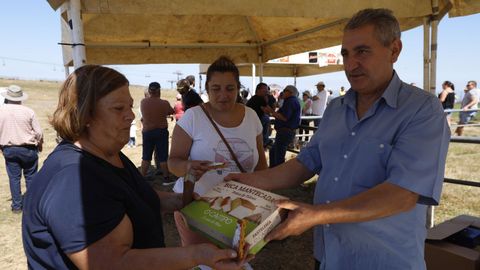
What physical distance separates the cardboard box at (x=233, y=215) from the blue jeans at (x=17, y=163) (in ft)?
16.9

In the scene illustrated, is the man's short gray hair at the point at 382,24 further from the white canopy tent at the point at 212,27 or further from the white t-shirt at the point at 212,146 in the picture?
the white canopy tent at the point at 212,27

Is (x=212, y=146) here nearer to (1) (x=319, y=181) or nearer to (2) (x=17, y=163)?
(1) (x=319, y=181)

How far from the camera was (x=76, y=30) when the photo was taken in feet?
7.41

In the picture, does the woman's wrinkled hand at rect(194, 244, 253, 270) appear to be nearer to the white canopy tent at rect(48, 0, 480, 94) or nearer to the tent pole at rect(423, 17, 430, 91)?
the white canopy tent at rect(48, 0, 480, 94)

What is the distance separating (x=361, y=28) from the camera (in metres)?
1.42

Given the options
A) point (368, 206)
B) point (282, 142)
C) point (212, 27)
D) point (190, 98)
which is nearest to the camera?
point (368, 206)

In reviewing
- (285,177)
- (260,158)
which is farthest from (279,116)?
(285,177)

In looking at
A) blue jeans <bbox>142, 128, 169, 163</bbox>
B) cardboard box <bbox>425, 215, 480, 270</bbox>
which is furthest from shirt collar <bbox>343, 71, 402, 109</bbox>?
blue jeans <bbox>142, 128, 169, 163</bbox>

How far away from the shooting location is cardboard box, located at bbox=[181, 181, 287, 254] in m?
1.16

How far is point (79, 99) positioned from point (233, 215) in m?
0.73

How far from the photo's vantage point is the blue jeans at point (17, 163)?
5.34m

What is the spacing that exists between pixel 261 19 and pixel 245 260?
166 inches

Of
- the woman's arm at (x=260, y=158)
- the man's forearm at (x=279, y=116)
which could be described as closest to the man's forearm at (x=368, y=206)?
Answer: the woman's arm at (x=260, y=158)

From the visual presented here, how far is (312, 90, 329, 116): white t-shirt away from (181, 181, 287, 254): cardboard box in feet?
33.5
